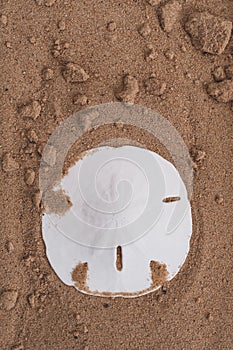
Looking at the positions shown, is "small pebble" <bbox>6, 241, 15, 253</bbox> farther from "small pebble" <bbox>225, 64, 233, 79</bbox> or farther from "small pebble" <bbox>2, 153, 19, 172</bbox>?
"small pebble" <bbox>225, 64, 233, 79</bbox>

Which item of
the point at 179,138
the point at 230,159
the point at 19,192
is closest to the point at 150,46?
the point at 179,138

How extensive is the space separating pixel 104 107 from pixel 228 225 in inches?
19.0

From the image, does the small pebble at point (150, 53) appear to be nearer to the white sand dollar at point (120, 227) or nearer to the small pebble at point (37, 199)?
the white sand dollar at point (120, 227)

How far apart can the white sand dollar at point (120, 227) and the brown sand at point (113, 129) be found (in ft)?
0.11

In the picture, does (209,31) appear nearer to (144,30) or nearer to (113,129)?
(144,30)

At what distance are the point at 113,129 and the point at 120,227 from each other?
0.27 meters

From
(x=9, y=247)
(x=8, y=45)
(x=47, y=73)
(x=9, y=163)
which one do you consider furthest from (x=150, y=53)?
(x=9, y=247)

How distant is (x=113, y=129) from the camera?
1406mm

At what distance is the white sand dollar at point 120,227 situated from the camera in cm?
138

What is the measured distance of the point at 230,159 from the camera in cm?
145

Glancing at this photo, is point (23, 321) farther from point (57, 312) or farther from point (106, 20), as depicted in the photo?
point (106, 20)

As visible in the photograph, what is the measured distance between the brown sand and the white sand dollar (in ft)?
0.11

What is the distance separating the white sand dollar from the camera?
4.52ft

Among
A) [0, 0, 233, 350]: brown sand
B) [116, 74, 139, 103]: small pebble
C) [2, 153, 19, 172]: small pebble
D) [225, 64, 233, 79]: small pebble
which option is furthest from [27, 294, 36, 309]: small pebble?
[225, 64, 233, 79]: small pebble
